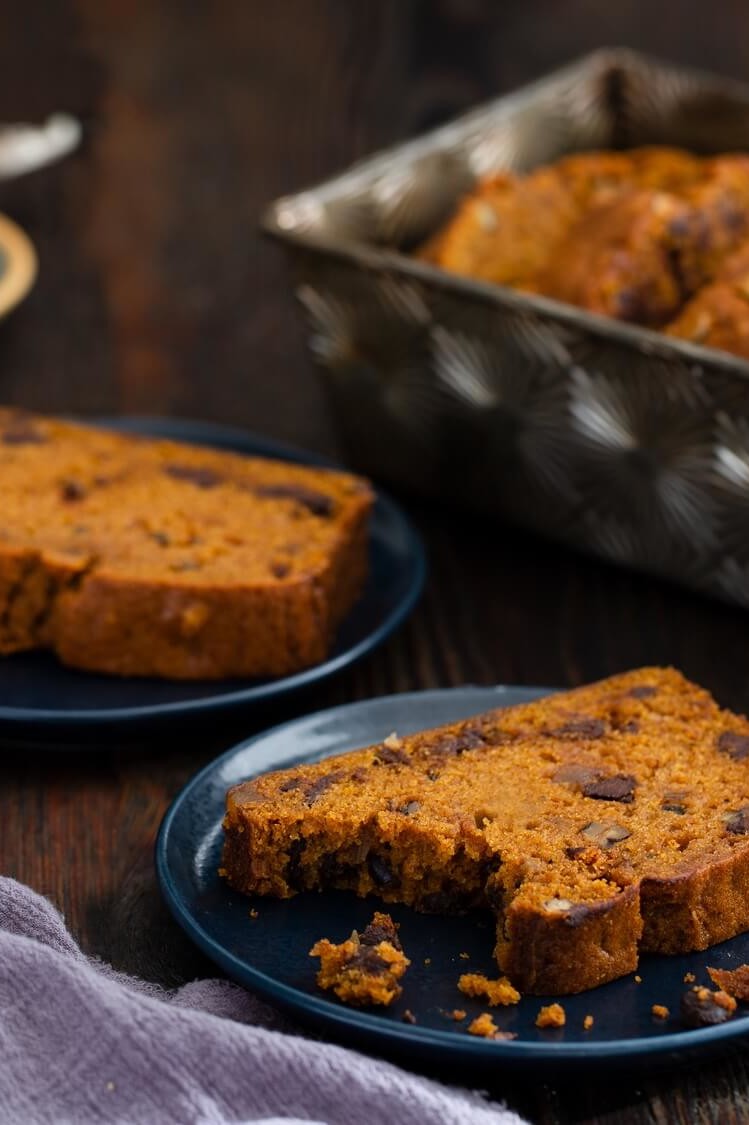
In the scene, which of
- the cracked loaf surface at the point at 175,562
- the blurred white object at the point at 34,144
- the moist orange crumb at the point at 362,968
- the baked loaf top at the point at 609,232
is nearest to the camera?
the moist orange crumb at the point at 362,968

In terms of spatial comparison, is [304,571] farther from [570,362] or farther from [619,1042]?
[619,1042]

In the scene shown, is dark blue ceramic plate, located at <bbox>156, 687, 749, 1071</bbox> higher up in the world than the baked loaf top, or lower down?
lower down

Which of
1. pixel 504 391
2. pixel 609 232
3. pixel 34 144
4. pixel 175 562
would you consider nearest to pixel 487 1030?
pixel 175 562

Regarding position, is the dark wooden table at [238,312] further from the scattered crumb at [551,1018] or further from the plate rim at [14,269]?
the plate rim at [14,269]

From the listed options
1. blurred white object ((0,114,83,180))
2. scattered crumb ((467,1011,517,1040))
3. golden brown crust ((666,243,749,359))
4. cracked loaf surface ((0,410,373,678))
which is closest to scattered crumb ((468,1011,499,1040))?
scattered crumb ((467,1011,517,1040))

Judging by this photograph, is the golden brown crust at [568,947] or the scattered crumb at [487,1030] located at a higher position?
the golden brown crust at [568,947]

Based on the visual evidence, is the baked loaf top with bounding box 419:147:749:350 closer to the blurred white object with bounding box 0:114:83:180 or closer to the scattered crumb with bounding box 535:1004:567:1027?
the scattered crumb with bounding box 535:1004:567:1027

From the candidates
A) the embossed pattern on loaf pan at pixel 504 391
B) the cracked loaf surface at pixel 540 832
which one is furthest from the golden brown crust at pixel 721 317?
the cracked loaf surface at pixel 540 832

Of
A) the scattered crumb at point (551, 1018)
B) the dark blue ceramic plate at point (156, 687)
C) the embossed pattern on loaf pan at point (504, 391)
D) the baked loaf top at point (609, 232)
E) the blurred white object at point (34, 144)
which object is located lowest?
the dark blue ceramic plate at point (156, 687)
